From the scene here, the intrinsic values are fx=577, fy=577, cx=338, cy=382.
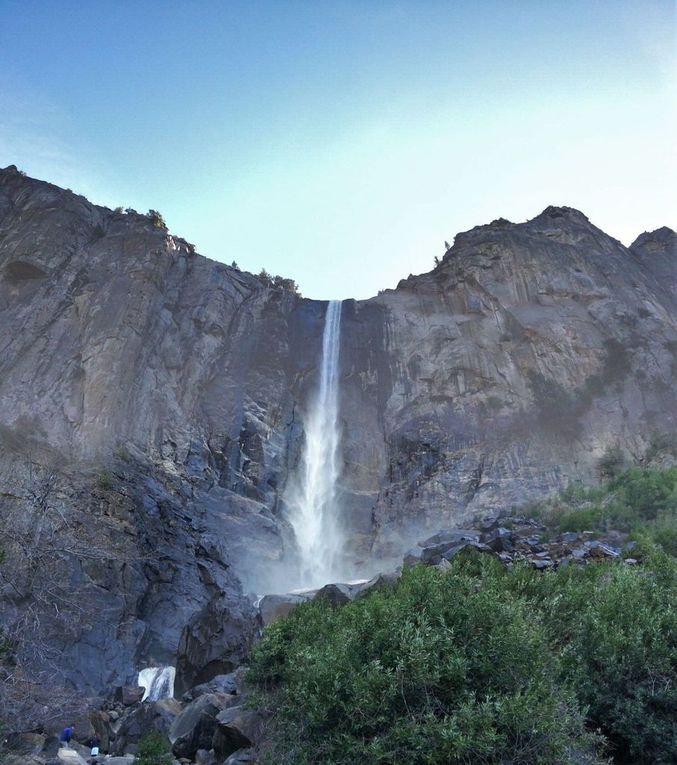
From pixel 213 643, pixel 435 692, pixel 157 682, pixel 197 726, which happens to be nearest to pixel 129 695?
pixel 157 682

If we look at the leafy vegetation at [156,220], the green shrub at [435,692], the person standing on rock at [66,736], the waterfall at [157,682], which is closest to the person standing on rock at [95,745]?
the person standing on rock at [66,736]

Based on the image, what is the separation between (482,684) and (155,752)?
6.86 m

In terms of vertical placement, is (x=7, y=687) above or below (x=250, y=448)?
below

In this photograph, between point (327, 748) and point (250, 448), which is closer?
point (327, 748)

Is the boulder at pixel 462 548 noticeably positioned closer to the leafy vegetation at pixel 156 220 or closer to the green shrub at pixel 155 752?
the green shrub at pixel 155 752

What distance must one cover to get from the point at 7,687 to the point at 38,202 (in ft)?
119

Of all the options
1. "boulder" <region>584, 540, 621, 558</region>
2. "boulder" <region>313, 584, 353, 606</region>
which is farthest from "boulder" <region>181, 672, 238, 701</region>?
"boulder" <region>584, 540, 621, 558</region>

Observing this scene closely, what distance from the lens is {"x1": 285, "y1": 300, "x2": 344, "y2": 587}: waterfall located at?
30.7m

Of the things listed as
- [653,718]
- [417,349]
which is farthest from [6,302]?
[653,718]

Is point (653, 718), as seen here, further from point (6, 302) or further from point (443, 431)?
point (6, 302)

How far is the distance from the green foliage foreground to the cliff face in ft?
46.4

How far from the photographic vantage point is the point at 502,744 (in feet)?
22.0

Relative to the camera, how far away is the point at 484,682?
7.89 meters

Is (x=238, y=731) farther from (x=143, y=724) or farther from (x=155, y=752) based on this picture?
(x=143, y=724)
